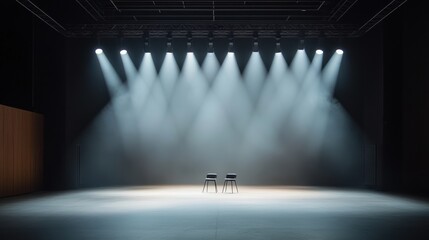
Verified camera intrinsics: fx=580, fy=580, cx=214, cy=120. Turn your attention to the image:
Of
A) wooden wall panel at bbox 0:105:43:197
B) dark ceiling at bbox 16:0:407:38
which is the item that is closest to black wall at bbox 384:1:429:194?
dark ceiling at bbox 16:0:407:38

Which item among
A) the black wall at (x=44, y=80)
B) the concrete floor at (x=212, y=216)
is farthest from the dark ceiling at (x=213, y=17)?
the concrete floor at (x=212, y=216)

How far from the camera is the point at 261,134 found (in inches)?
736

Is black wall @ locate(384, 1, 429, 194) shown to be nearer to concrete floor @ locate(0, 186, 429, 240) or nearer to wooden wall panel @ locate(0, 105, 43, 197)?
concrete floor @ locate(0, 186, 429, 240)

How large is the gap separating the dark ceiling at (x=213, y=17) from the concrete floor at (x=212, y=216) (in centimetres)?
457

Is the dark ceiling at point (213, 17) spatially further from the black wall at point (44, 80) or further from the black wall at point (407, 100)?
the black wall at point (407, 100)

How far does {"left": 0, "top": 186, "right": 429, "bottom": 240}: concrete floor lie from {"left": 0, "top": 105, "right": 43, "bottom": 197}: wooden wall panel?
67 centimetres

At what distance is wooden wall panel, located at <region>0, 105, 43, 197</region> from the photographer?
44.3 feet

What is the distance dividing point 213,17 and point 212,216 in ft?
26.2

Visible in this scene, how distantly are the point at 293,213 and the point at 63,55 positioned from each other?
10.1m

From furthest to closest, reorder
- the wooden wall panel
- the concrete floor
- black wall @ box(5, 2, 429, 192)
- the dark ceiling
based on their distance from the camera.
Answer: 1. black wall @ box(5, 2, 429, 192)
2. the dark ceiling
3. the wooden wall panel
4. the concrete floor

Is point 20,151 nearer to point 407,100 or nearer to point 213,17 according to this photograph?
point 213,17

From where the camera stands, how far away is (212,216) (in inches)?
375

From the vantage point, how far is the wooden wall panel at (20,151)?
1349cm

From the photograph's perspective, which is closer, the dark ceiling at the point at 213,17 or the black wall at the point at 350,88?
the dark ceiling at the point at 213,17
